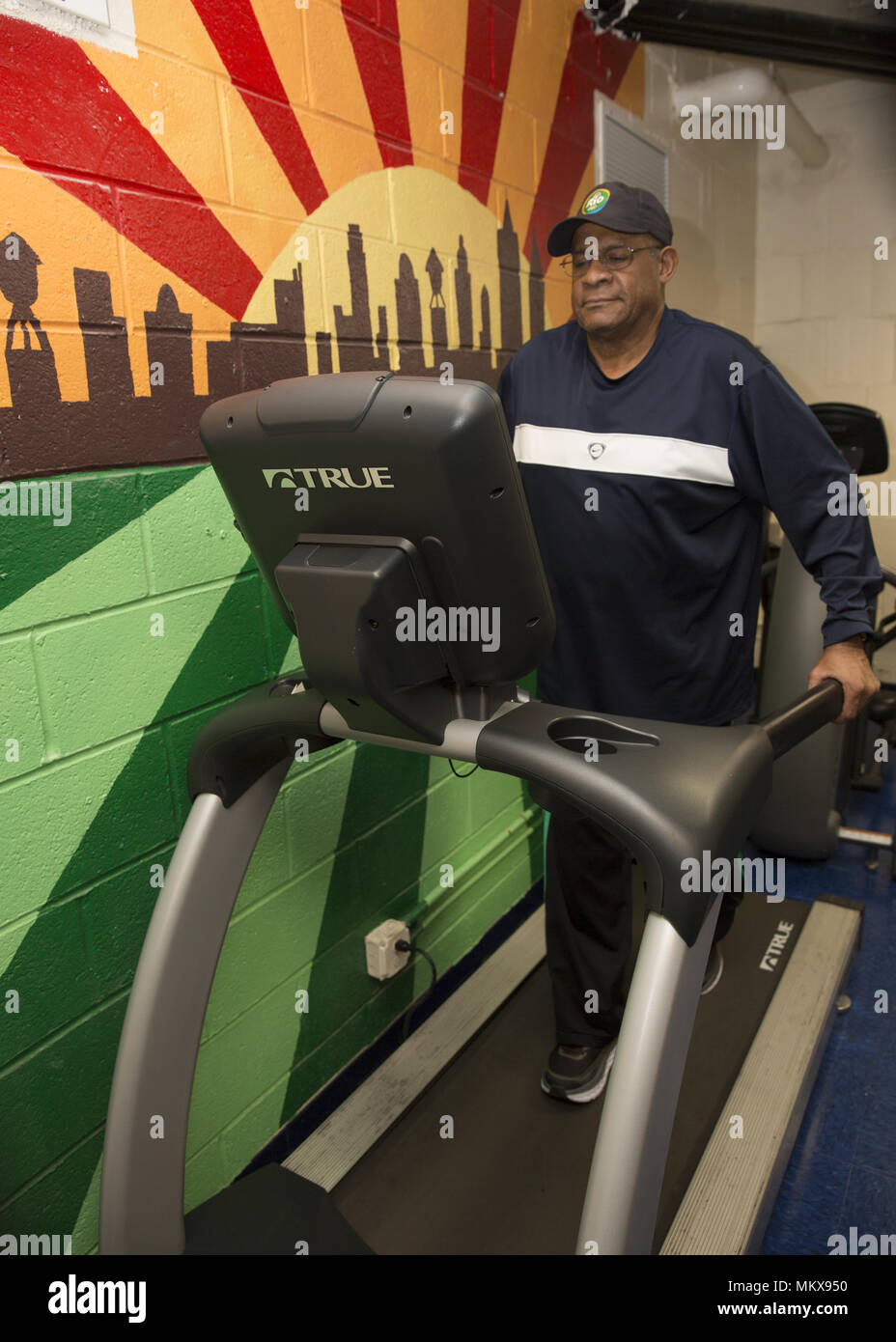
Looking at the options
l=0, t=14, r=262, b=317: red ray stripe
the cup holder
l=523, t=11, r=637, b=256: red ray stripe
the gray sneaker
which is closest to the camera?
the cup holder

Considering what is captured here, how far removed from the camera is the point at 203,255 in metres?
1.52

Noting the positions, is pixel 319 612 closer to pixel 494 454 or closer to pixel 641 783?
pixel 494 454

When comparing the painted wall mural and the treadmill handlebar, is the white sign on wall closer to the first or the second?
the painted wall mural

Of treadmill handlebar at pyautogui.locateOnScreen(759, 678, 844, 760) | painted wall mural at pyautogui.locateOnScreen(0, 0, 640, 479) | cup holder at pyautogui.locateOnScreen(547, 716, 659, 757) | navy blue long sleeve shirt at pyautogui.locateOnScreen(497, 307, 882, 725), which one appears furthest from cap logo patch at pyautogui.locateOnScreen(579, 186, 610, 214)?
cup holder at pyautogui.locateOnScreen(547, 716, 659, 757)

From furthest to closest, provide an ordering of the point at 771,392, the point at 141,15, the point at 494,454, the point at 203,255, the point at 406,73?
the point at 406,73 → the point at 771,392 → the point at 203,255 → the point at 141,15 → the point at 494,454

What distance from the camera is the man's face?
5.83 ft

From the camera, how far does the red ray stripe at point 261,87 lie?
150 centimetres

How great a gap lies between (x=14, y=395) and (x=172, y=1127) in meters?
1.10

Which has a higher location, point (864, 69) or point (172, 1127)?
point (864, 69)

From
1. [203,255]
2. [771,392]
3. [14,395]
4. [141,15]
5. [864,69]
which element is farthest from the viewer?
[864,69]

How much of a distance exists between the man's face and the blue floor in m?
1.79

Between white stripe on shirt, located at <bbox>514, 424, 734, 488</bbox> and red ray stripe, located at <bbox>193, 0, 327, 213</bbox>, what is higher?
red ray stripe, located at <bbox>193, 0, 327, 213</bbox>
